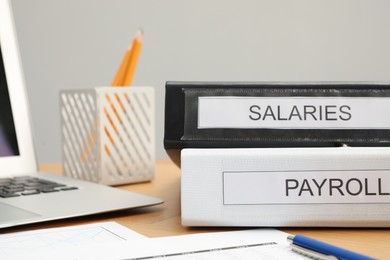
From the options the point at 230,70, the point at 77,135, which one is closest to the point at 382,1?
the point at 230,70

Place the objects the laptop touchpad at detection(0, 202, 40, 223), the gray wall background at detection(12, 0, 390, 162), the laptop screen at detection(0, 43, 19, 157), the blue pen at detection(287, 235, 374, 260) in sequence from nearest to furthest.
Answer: the blue pen at detection(287, 235, 374, 260), the laptop touchpad at detection(0, 202, 40, 223), the laptop screen at detection(0, 43, 19, 157), the gray wall background at detection(12, 0, 390, 162)

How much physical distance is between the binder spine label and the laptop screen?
1.11ft

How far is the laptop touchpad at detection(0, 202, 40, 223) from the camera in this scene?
38 cm

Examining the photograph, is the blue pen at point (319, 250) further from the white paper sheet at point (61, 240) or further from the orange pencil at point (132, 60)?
the orange pencil at point (132, 60)

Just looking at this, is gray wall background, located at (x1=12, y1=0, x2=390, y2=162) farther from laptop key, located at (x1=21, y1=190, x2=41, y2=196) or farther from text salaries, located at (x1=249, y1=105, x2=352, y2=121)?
text salaries, located at (x1=249, y1=105, x2=352, y2=121)

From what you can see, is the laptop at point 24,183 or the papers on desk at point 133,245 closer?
the papers on desk at point 133,245

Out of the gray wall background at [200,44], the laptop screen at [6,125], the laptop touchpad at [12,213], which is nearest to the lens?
the laptop touchpad at [12,213]

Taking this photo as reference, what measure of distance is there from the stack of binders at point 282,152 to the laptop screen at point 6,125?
0.96 ft

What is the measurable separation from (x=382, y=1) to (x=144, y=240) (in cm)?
113

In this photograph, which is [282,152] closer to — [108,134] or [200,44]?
[108,134]

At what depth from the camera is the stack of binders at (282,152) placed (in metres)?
0.36

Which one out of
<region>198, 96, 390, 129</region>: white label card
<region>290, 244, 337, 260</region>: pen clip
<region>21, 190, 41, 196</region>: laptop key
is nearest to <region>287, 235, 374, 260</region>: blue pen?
<region>290, 244, 337, 260</region>: pen clip

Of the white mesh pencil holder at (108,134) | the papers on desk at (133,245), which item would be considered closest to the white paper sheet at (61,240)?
the papers on desk at (133,245)

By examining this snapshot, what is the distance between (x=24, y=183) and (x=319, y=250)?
0.34m
